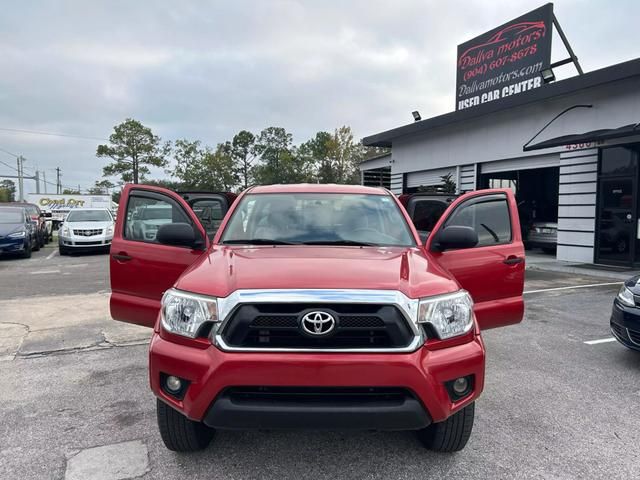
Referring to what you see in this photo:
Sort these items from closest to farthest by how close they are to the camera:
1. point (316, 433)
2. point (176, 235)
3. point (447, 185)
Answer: point (316, 433)
point (176, 235)
point (447, 185)

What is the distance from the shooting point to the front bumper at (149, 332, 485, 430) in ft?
7.18

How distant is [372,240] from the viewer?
333 centimetres

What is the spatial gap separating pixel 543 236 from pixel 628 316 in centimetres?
1123

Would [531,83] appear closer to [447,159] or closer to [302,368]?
[447,159]

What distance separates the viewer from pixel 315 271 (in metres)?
2.50

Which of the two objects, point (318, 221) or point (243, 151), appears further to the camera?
point (243, 151)

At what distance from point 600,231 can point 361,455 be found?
1188 centimetres

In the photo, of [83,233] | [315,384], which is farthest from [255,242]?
[83,233]

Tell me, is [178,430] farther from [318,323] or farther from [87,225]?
[87,225]

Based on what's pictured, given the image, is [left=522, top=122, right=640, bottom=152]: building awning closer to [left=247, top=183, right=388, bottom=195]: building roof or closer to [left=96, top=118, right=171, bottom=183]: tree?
[left=247, top=183, right=388, bottom=195]: building roof

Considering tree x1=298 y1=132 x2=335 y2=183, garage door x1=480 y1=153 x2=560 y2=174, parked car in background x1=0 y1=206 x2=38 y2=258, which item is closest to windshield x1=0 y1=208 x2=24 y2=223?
parked car in background x1=0 y1=206 x2=38 y2=258

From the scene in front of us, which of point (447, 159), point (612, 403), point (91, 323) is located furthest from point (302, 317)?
point (447, 159)

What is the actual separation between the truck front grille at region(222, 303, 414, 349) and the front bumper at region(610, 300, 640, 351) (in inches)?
121

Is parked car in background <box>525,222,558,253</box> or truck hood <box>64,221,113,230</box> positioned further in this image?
truck hood <box>64,221,113,230</box>
